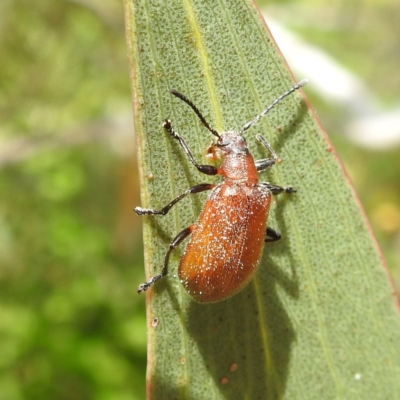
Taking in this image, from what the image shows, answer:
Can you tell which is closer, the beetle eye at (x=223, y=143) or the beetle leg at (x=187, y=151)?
the beetle leg at (x=187, y=151)

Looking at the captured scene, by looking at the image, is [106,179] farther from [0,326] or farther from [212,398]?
[212,398]

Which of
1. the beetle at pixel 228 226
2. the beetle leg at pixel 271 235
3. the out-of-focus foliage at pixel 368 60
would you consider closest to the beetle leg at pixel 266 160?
the beetle at pixel 228 226

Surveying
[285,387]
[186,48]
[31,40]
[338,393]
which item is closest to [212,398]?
[285,387]

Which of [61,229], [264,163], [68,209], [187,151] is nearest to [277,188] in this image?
[264,163]

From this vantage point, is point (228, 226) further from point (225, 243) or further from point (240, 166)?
point (240, 166)

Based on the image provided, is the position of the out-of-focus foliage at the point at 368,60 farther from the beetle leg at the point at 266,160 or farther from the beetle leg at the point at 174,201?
the beetle leg at the point at 174,201

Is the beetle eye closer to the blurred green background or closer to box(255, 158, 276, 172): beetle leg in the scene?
box(255, 158, 276, 172): beetle leg
